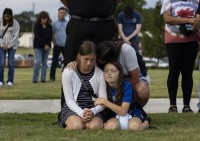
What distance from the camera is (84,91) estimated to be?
19.6 feet

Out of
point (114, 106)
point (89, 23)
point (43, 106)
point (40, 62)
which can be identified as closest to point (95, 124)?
point (114, 106)

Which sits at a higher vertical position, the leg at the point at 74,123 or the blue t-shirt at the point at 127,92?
Answer: the blue t-shirt at the point at 127,92

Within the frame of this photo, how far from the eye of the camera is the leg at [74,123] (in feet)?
18.9

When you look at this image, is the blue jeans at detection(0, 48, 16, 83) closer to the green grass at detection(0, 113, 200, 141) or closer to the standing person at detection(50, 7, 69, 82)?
the standing person at detection(50, 7, 69, 82)

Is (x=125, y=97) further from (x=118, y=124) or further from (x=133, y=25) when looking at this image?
(x=133, y=25)

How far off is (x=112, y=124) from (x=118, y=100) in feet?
0.94

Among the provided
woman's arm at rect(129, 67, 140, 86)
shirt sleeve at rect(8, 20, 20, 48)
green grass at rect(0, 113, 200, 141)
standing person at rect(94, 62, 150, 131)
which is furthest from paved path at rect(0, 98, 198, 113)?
shirt sleeve at rect(8, 20, 20, 48)

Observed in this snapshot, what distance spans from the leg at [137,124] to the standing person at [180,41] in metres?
1.82

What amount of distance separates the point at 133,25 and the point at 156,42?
33094mm

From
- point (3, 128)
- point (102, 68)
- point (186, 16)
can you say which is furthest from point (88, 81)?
point (186, 16)

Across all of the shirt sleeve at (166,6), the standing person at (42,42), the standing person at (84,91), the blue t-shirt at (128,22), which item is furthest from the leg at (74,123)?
the standing person at (42,42)

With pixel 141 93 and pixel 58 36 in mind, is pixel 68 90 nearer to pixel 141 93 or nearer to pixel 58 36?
pixel 141 93

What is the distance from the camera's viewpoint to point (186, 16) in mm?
7496

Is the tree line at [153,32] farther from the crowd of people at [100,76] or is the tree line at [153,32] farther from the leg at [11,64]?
the crowd of people at [100,76]
